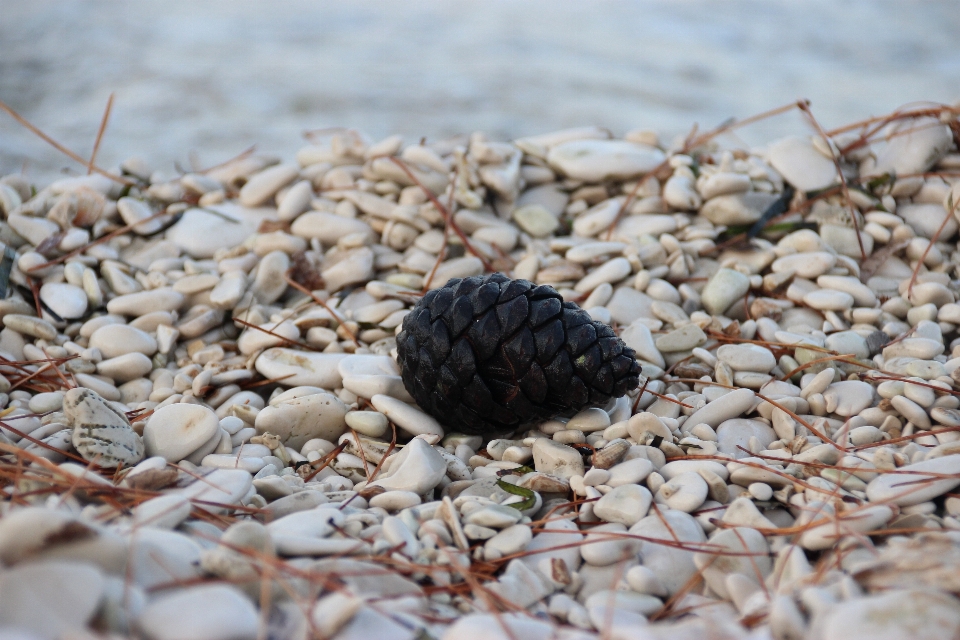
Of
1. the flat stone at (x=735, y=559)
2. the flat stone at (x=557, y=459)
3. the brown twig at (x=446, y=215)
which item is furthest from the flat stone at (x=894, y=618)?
the brown twig at (x=446, y=215)

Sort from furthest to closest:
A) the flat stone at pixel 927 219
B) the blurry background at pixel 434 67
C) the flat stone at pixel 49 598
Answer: the blurry background at pixel 434 67 < the flat stone at pixel 927 219 < the flat stone at pixel 49 598

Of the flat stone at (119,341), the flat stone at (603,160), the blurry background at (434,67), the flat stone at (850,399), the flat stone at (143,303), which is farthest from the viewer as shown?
the blurry background at (434,67)

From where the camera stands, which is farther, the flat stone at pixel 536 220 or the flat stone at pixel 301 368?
the flat stone at pixel 536 220

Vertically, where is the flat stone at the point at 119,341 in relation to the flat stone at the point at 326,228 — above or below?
below

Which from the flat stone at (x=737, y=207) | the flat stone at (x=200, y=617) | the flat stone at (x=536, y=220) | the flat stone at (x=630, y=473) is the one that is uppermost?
the flat stone at (x=737, y=207)

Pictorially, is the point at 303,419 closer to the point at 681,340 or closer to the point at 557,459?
the point at 557,459

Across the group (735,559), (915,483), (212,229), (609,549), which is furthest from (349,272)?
(915,483)

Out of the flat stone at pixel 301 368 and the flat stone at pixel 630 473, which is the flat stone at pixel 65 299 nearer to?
the flat stone at pixel 301 368
